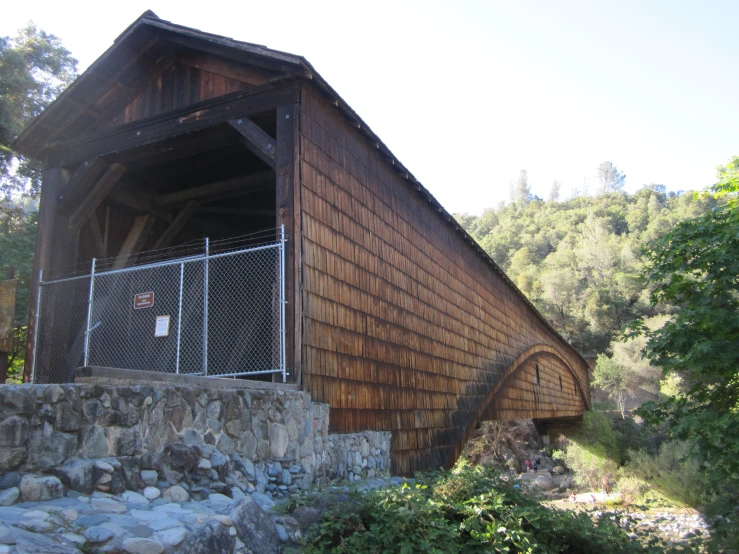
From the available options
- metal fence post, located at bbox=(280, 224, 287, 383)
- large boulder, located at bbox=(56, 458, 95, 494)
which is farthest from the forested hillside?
large boulder, located at bbox=(56, 458, 95, 494)

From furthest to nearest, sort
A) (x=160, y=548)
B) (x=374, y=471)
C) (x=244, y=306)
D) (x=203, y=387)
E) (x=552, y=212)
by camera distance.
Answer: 1. (x=552, y=212)
2. (x=244, y=306)
3. (x=374, y=471)
4. (x=203, y=387)
5. (x=160, y=548)

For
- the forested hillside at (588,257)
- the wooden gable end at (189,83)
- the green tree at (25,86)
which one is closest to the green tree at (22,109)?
the green tree at (25,86)

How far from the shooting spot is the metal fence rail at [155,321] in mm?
7910

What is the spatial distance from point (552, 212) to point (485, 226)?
12.2 m

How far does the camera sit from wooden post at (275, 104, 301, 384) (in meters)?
6.08

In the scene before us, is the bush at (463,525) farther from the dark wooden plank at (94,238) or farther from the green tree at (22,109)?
the green tree at (22,109)

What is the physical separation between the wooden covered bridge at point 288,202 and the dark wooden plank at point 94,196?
0.06ft

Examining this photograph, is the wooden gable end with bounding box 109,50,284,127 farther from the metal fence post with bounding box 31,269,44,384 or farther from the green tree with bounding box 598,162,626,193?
the green tree with bounding box 598,162,626,193

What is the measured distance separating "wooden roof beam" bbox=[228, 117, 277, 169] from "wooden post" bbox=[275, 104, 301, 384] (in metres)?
0.09

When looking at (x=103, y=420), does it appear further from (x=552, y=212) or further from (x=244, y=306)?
(x=552, y=212)

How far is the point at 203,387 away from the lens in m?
4.71

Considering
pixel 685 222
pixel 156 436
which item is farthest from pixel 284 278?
pixel 685 222

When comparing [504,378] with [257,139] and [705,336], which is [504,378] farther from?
[257,139]

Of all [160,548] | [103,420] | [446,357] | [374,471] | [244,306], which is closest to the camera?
[160,548]
